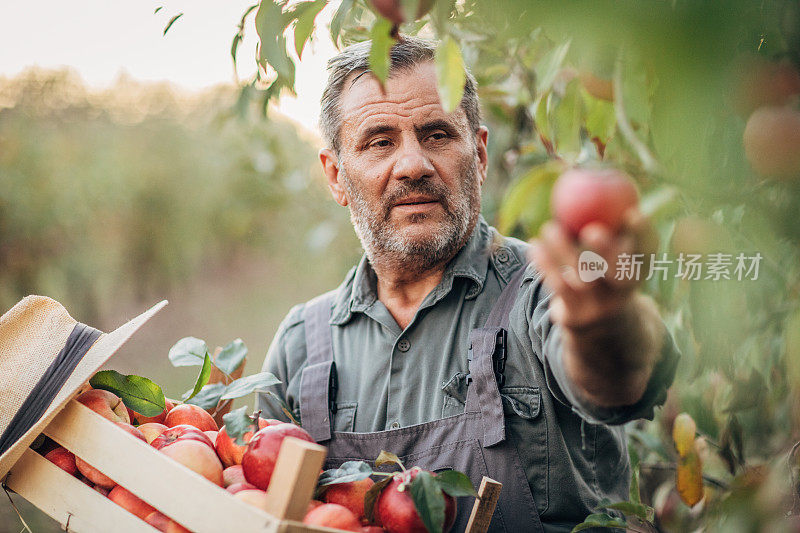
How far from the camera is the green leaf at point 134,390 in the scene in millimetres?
1100

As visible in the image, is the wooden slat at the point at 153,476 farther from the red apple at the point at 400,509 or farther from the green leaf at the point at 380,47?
the green leaf at the point at 380,47

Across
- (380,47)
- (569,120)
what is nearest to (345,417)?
(569,120)

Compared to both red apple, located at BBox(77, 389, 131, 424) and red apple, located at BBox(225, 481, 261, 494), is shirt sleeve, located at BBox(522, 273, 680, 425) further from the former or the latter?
red apple, located at BBox(77, 389, 131, 424)

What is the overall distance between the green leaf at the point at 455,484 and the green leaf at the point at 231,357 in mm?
531

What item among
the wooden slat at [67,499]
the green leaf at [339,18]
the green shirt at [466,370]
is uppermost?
the green leaf at [339,18]

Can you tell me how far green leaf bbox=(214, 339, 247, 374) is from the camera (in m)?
1.31

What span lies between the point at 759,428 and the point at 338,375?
964mm

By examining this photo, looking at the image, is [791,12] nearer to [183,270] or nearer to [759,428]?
[759,428]

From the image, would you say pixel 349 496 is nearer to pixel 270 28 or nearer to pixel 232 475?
pixel 232 475

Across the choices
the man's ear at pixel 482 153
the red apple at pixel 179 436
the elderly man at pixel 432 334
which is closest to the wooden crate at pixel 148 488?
the red apple at pixel 179 436

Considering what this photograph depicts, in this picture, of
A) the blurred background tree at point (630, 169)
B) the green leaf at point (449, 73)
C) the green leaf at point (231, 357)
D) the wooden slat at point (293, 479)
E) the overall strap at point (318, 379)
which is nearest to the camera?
the blurred background tree at point (630, 169)

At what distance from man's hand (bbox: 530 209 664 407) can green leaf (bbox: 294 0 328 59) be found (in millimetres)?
414

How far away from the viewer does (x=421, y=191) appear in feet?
4.91

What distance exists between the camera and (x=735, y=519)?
0.59 metres
